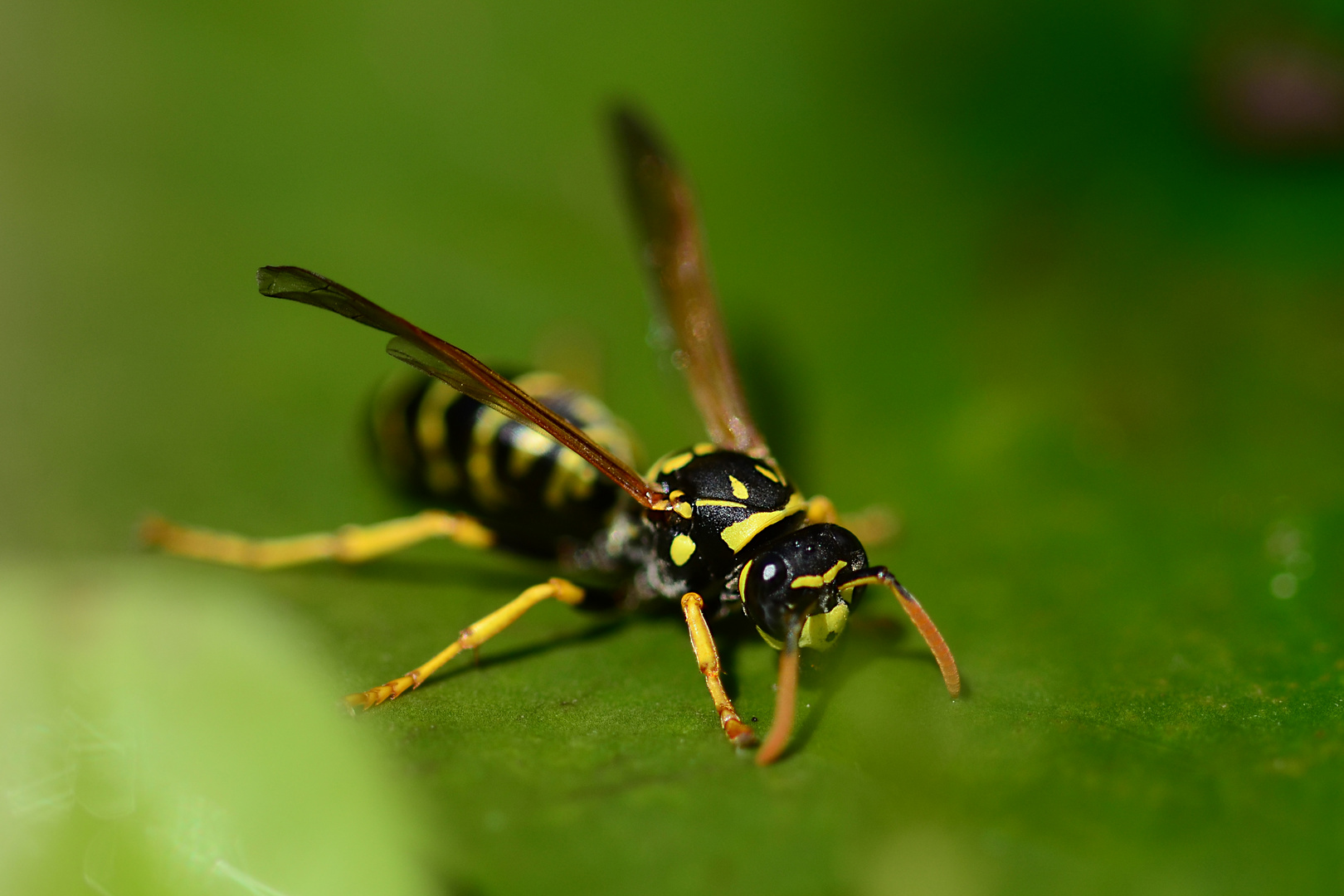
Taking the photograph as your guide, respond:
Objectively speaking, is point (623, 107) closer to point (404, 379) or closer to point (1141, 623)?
point (404, 379)

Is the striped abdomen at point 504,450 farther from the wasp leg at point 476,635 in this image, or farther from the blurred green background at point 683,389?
the wasp leg at point 476,635

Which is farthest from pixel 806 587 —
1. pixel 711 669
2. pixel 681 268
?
pixel 681 268

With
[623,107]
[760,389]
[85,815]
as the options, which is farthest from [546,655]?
[623,107]

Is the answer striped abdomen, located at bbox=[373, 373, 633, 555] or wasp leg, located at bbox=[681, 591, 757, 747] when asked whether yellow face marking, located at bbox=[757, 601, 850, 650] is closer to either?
wasp leg, located at bbox=[681, 591, 757, 747]

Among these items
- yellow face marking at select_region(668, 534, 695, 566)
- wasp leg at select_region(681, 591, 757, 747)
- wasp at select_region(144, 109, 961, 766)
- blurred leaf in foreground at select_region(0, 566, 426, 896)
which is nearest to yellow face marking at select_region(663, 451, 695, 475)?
wasp at select_region(144, 109, 961, 766)

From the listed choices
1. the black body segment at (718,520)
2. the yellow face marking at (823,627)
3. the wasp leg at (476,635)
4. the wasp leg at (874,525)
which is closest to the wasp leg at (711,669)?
the black body segment at (718,520)
